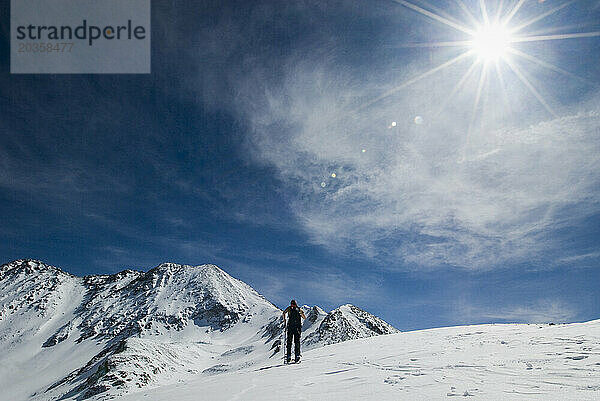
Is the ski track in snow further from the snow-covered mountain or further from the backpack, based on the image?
the backpack

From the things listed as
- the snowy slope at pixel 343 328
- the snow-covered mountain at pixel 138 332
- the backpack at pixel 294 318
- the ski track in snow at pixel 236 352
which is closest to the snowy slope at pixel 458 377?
the ski track in snow at pixel 236 352

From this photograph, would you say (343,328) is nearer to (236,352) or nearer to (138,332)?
(236,352)

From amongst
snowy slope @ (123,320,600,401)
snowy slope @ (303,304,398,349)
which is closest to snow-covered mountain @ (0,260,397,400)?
snowy slope @ (303,304,398,349)

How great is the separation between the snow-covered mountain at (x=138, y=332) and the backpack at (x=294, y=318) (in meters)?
46.2

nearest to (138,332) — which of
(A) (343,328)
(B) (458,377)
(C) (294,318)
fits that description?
(A) (343,328)

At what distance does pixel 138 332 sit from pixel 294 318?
159m

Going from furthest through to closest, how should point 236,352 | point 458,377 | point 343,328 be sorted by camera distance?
point 236,352
point 343,328
point 458,377

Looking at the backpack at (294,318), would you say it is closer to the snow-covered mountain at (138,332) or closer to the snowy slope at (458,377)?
the snowy slope at (458,377)

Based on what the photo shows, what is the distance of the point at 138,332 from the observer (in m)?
146

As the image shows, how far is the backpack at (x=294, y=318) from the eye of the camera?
13945 millimetres

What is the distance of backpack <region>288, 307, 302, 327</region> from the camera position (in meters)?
13.9

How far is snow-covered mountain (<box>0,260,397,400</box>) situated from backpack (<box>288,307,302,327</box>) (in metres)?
46.2

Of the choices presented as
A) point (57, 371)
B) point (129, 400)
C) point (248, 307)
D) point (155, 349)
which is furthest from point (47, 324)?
point (129, 400)

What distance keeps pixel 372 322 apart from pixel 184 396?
290 ft
